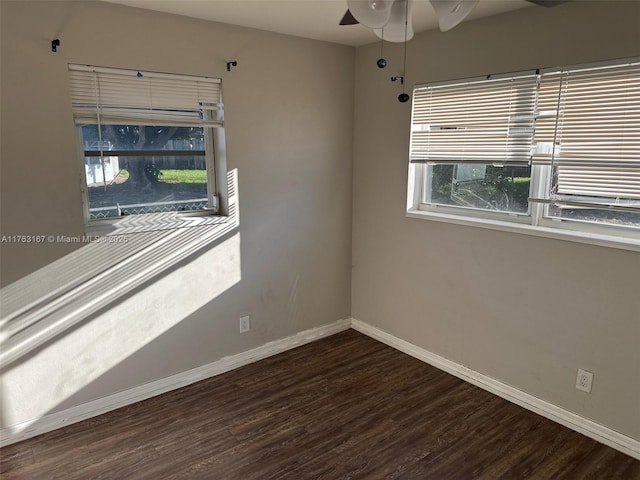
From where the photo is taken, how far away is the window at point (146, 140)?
8.19ft

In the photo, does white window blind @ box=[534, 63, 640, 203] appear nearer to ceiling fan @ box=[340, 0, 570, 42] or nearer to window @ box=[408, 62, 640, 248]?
window @ box=[408, 62, 640, 248]

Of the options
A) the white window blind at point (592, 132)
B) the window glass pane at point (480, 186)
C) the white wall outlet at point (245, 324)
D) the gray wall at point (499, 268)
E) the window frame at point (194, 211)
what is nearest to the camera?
the white window blind at point (592, 132)

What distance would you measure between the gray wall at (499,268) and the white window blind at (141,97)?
127 cm

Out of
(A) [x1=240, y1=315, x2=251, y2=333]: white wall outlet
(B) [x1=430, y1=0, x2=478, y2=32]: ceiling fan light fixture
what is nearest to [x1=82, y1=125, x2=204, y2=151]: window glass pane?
(A) [x1=240, y1=315, x2=251, y2=333]: white wall outlet

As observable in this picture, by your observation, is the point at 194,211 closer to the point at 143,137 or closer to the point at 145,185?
the point at 145,185

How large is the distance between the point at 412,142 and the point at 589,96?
1.13m

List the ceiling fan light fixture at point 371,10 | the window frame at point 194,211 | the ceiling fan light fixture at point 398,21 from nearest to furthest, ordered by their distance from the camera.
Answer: the ceiling fan light fixture at point 371,10
the ceiling fan light fixture at point 398,21
the window frame at point 194,211

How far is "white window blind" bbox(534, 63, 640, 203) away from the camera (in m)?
2.19

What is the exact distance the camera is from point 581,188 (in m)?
2.40

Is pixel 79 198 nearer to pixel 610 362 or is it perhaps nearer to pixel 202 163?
pixel 202 163

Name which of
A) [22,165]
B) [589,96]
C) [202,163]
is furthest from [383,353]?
[22,165]

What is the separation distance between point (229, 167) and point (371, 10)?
1700 mm

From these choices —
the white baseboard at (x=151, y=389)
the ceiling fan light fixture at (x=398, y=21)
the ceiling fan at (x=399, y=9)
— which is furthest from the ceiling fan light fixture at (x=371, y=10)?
the white baseboard at (x=151, y=389)

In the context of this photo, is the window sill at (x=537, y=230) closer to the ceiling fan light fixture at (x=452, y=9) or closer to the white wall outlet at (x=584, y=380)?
the white wall outlet at (x=584, y=380)
